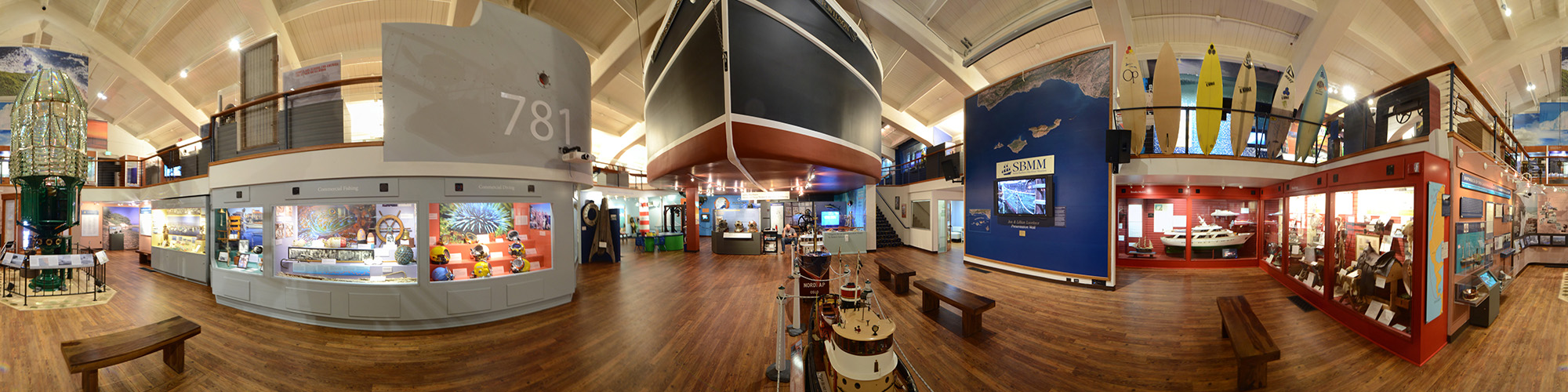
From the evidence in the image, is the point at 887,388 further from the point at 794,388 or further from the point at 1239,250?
the point at 1239,250

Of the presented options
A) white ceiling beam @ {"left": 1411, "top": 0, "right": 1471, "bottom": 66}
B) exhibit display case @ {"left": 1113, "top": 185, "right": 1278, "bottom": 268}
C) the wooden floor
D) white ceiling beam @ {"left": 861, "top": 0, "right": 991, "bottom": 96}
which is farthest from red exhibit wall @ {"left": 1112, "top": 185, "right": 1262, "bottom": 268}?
white ceiling beam @ {"left": 861, "top": 0, "right": 991, "bottom": 96}

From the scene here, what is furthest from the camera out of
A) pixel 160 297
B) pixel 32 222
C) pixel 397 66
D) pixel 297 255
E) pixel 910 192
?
pixel 910 192

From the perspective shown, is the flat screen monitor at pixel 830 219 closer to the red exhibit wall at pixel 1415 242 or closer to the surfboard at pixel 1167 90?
the surfboard at pixel 1167 90

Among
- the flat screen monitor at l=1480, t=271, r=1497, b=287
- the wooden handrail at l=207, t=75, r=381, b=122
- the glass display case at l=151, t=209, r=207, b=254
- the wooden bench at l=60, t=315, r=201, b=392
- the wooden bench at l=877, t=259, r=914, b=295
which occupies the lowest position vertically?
the wooden bench at l=877, t=259, r=914, b=295

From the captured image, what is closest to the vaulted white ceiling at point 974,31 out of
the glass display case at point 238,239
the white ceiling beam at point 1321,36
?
the white ceiling beam at point 1321,36

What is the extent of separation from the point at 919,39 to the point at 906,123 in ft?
14.3

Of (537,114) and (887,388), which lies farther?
(537,114)

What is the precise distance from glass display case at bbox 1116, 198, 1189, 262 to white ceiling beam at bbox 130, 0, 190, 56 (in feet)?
55.7

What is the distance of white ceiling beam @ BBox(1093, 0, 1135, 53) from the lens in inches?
229

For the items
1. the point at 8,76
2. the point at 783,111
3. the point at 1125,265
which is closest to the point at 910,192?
the point at 1125,265

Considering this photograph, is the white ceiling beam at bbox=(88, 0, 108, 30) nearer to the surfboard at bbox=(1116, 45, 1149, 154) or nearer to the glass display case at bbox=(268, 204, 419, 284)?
the glass display case at bbox=(268, 204, 419, 284)

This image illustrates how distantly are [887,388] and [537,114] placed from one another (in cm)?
445

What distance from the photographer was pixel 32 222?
488cm

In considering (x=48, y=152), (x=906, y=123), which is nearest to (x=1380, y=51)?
(x=906, y=123)
